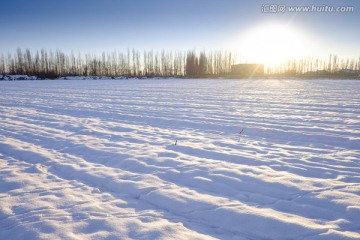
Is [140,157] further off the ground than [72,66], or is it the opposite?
[72,66]

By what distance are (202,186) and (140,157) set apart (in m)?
1.65

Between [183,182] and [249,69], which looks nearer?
[183,182]

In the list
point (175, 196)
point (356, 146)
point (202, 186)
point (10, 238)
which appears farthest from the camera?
point (356, 146)

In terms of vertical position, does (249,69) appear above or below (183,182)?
above

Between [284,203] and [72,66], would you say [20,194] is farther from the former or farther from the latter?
[72,66]

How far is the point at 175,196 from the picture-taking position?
11.2 feet

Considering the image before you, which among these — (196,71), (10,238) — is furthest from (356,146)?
(196,71)

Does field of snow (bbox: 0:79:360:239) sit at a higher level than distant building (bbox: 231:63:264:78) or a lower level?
lower

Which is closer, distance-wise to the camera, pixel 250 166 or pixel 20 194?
pixel 20 194

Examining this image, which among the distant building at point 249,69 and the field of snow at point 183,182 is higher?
the distant building at point 249,69

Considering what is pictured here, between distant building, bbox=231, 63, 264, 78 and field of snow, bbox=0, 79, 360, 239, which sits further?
distant building, bbox=231, 63, 264, 78

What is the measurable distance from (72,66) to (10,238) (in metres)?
90.9

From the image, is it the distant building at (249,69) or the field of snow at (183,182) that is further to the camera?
the distant building at (249,69)

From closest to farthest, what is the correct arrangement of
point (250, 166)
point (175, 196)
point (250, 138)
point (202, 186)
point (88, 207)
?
point (88, 207) < point (175, 196) < point (202, 186) < point (250, 166) < point (250, 138)
